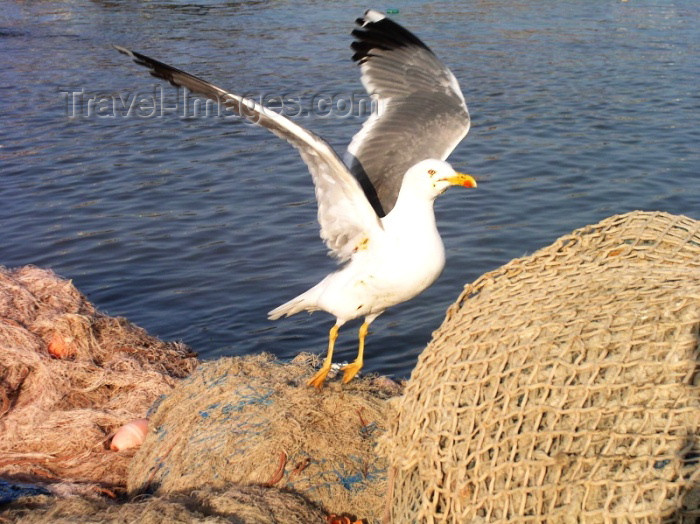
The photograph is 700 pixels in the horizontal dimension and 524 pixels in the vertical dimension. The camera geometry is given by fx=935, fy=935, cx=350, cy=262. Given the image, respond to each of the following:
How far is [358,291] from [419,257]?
0.46m

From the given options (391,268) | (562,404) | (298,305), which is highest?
(562,404)

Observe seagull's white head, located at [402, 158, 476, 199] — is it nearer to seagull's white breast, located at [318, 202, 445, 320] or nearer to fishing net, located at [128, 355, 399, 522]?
seagull's white breast, located at [318, 202, 445, 320]

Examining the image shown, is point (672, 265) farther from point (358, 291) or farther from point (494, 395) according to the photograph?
point (358, 291)

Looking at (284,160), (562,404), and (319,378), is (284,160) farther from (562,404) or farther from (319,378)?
(562,404)

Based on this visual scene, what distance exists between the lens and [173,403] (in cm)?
496

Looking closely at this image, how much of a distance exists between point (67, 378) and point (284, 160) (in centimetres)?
678

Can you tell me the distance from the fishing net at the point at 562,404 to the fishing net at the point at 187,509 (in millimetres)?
495

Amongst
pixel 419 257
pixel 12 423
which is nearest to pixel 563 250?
pixel 419 257

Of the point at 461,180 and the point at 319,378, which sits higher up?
the point at 461,180

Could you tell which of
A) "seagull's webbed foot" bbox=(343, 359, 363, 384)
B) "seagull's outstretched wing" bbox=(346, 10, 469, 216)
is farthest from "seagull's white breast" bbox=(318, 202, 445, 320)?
"seagull's outstretched wing" bbox=(346, 10, 469, 216)

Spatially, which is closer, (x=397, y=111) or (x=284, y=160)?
(x=397, y=111)

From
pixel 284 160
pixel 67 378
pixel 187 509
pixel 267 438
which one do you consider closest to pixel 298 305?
pixel 67 378

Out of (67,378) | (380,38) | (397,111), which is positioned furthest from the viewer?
A: (380,38)

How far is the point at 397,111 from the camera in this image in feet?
20.9
